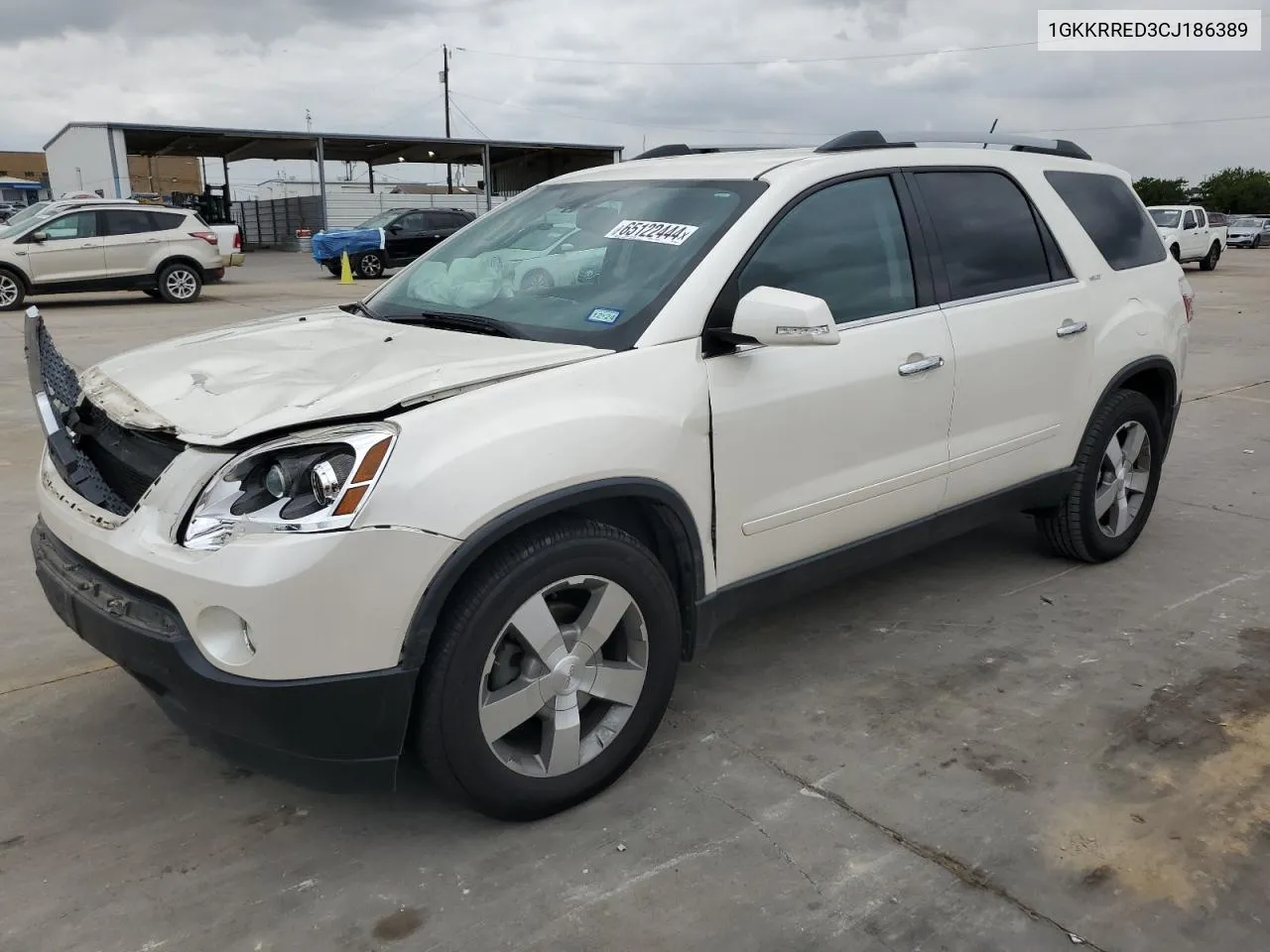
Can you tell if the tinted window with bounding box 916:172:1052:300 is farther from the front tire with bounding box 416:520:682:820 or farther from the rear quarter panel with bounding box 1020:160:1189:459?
the front tire with bounding box 416:520:682:820

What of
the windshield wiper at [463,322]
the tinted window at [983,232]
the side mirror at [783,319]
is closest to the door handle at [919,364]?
the tinted window at [983,232]

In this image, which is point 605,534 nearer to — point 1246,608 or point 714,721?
point 714,721

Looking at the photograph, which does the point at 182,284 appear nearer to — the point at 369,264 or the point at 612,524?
the point at 369,264

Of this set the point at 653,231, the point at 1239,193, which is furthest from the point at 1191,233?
the point at 1239,193

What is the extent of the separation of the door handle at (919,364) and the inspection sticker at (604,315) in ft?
3.31

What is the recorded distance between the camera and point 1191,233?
2658cm

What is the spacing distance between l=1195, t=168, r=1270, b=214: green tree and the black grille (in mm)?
69452

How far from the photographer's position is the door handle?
3463mm

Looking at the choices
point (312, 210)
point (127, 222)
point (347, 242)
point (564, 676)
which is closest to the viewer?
point (564, 676)

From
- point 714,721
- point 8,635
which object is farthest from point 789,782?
point 8,635

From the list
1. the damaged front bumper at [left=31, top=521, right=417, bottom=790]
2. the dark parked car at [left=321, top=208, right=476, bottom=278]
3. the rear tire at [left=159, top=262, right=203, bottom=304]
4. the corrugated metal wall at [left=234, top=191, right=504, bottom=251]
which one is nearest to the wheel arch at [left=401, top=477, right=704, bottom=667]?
the damaged front bumper at [left=31, top=521, right=417, bottom=790]

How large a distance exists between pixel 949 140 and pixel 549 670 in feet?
8.61

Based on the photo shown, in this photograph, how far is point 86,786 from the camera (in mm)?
3037

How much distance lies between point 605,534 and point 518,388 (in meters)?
0.43
